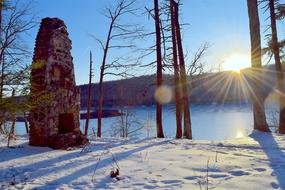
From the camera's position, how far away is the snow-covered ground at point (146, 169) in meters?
4.22

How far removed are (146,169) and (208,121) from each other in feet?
77.0

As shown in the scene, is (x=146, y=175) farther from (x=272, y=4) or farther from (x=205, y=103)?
(x=205, y=103)

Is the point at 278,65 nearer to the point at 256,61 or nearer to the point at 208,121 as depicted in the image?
the point at 256,61

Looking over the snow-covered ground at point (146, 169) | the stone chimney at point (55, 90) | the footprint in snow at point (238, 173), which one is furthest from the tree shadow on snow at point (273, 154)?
the stone chimney at point (55, 90)

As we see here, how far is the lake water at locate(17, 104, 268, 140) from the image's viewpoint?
22138mm

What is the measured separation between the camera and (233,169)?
4844mm

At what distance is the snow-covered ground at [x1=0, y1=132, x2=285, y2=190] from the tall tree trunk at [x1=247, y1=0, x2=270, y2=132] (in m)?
2.79

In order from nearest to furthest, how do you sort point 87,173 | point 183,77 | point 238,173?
1. point 238,173
2. point 87,173
3. point 183,77

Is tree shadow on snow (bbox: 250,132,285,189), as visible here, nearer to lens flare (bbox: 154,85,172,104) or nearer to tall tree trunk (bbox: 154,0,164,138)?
tall tree trunk (bbox: 154,0,164,138)

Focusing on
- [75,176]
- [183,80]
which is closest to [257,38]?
[183,80]

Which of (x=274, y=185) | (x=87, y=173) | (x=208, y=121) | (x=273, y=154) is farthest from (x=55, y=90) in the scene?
(x=208, y=121)

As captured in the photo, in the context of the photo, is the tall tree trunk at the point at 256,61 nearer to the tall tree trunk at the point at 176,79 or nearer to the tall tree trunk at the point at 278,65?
the tall tree trunk at the point at 278,65

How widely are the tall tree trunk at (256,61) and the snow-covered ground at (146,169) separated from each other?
110 inches

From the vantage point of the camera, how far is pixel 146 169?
5.14 meters
